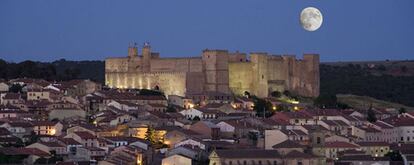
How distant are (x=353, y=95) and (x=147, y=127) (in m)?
34.0

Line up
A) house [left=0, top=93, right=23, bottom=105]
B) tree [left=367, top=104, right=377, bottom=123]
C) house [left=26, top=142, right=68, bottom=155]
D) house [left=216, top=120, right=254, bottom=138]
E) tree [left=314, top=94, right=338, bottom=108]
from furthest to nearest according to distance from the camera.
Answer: tree [left=314, top=94, right=338, bottom=108]
house [left=0, top=93, right=23, bottom=105]
tree [left=367, top=104, right=377, bottom=123]
house [left=216, top=120, right=254, bottom=138]
house [left=26, top=142, right=68, bottom=155]

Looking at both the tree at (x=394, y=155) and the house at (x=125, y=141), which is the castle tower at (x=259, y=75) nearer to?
the house at (x=125, y=141)

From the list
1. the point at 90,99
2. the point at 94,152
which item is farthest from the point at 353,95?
the point at 94,152

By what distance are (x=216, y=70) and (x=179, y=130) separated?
1735 cm

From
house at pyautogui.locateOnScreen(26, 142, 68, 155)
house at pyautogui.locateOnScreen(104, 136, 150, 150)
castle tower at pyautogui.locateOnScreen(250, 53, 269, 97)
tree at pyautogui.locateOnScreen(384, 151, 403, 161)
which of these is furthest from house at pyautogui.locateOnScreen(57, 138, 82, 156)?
A: castle tower at pyautogui.locateOnScreen(250, 53, 269, 97)

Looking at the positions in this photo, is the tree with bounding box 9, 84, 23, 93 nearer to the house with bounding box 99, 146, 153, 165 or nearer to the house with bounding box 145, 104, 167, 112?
the house with bounding box 145, 104, 167, 112

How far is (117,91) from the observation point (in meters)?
65.9

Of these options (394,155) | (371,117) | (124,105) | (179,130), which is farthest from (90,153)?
(371,117)

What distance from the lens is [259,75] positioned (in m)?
69.2

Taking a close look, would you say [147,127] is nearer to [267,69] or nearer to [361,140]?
[361,140]

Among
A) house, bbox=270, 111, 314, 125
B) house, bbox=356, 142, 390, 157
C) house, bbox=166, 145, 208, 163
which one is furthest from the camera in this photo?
house, bbox=270, 111, 314, 125

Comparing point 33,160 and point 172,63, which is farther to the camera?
point 172,63

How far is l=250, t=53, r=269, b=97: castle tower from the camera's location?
68938mm

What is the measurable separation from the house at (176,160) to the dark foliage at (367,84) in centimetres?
4052
